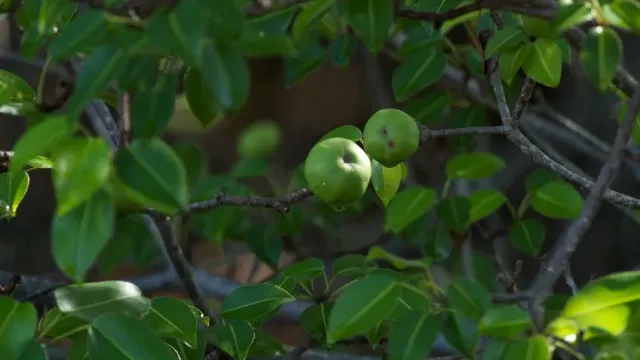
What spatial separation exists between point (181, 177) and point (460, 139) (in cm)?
98

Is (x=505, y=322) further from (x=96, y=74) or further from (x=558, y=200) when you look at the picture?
(x=558, y=200)

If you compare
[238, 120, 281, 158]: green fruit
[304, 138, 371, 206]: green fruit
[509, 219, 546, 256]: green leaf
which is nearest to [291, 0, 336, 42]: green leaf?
[304, 138, 371, 206]: green fruit

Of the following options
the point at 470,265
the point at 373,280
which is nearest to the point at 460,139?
the point at 470,265

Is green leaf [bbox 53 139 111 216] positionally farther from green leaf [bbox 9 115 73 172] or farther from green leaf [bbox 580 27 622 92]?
green leaf [bbox 580 27 622 92]

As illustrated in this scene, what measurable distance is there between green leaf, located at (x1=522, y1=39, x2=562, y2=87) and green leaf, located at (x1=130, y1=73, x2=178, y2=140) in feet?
1.18

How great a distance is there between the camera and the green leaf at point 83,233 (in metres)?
0.53

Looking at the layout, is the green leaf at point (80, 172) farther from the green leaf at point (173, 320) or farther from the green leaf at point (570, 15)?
the green leaf at point (570, 15)

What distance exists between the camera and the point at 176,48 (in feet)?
1.66

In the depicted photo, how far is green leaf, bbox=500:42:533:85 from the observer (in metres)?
0.79

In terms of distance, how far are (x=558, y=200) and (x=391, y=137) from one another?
0.41 meters

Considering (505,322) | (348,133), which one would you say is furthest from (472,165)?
(505,322)

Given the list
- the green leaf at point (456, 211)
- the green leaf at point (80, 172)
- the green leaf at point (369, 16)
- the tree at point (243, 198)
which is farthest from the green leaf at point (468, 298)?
the green leaf at point (456, 211)

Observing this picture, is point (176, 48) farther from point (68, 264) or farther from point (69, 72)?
point (69, 72)

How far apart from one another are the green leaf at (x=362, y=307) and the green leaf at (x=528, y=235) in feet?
2.04
